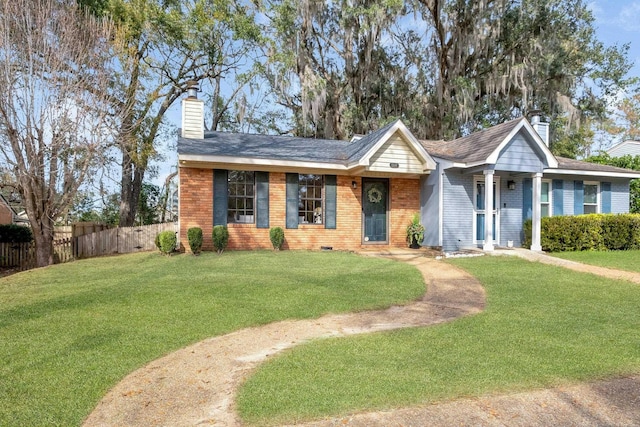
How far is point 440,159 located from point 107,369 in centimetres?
1168

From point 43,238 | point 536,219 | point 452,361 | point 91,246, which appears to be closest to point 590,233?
point 536,219

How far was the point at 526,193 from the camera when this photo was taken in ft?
46.8

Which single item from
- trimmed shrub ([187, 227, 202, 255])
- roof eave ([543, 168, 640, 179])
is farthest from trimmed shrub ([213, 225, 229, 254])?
roof eave ([543, 168, 640, 179])

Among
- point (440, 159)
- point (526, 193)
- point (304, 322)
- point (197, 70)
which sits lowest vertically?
point (304, 322)

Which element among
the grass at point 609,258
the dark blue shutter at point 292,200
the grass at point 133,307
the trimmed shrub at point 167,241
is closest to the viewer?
the grass at point 133,307

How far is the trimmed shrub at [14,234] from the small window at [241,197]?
9.63 meters

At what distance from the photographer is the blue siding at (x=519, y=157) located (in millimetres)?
12484

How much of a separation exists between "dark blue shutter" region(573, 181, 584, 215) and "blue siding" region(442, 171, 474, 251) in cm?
472

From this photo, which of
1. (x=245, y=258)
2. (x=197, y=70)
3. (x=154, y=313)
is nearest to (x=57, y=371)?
(x=154, y=313)

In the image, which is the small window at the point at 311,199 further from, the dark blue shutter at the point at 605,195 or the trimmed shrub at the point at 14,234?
the trimmed shrub at the point at 14,234

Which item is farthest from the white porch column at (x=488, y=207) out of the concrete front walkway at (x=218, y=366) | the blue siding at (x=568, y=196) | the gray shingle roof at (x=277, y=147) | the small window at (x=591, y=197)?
the concrete front walkway at (x=218, y=366)

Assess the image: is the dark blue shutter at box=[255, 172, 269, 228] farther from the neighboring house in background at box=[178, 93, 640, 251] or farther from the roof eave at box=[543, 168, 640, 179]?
the roof eave at box=[543, 168, 640, 179]

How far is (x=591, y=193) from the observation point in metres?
15.4

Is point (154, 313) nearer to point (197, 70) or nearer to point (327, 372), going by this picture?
point (327, 372)
